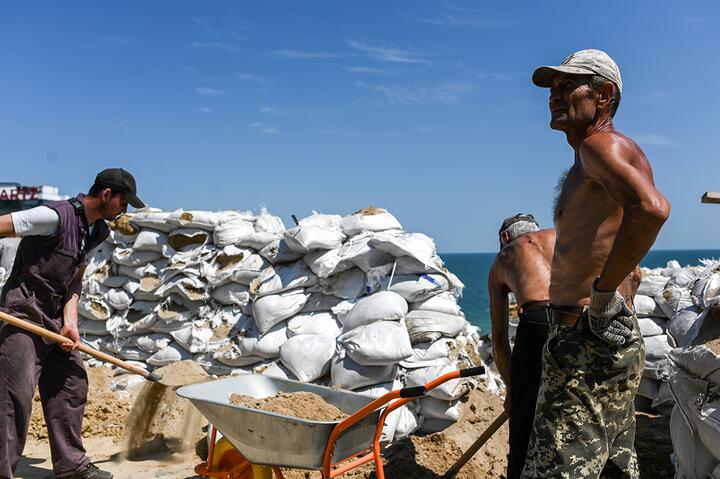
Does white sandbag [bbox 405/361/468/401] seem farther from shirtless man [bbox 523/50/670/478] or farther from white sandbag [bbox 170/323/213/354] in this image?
white sandbag [bbox 170/323/213/354]

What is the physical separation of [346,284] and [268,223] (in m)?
1.27

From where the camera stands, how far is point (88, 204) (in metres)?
3.14

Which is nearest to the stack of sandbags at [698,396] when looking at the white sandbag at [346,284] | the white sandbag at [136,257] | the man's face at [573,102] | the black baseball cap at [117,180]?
the man's face at [573,102]

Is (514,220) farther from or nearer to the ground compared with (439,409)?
farther from the ground

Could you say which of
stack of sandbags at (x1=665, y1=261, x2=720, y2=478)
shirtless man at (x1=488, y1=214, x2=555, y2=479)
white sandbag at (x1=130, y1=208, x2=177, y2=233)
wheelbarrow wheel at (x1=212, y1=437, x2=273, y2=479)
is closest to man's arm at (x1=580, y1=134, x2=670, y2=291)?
shirtless man at (x1=488, y1=214, x2=555, y2=479)

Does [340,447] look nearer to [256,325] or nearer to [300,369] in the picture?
[300,369]

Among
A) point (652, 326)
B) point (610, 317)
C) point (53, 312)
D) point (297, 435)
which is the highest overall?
point (610, 317)

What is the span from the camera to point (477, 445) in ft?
9.64

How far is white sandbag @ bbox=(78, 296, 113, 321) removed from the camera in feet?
16.9

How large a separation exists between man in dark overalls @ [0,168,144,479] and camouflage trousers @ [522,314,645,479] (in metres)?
2.27

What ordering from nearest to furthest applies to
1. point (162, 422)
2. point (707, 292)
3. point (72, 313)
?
1. point (707, 292)
2. point (72, 313)
3. point (162, 422)

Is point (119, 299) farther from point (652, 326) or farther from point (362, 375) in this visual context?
point (652, 326)

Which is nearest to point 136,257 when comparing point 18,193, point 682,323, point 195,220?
point 195,220

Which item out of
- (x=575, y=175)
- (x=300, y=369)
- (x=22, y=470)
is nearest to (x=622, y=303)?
(x=575, y=175)
